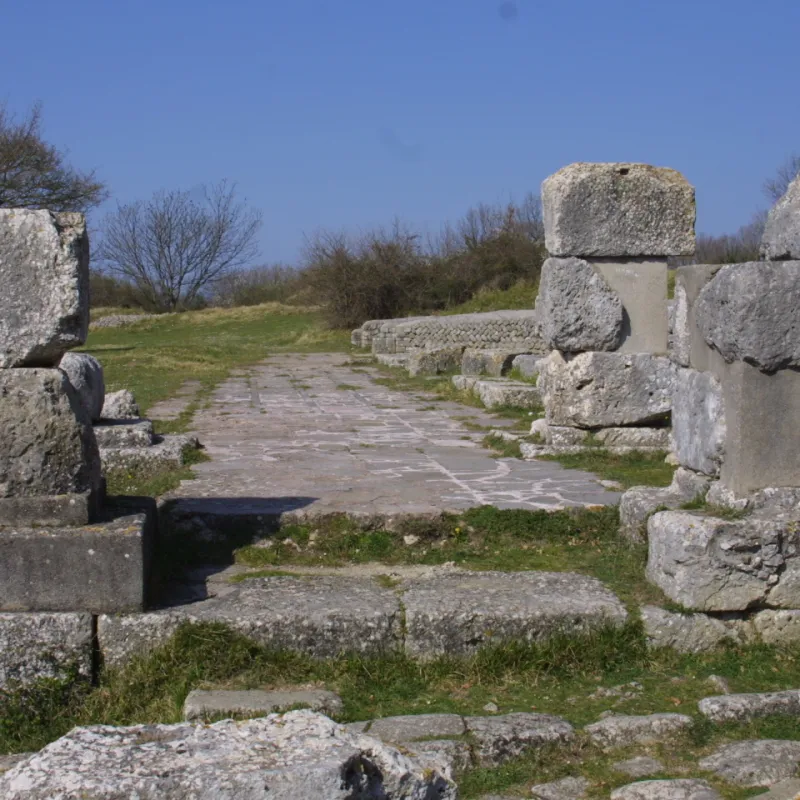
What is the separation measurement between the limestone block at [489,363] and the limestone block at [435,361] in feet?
3.85

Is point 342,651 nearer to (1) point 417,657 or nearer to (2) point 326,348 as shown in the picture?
(1) point 417,657

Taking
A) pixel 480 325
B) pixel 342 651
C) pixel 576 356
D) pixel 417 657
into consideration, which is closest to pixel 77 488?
pixel 342 651

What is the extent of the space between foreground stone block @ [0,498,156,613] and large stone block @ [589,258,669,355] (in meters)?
4.83

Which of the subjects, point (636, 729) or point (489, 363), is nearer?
point (636, 729)

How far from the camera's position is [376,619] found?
440 centimetres

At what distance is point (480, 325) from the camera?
65.2 feet

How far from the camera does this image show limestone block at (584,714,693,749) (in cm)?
370

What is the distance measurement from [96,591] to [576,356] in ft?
15.6

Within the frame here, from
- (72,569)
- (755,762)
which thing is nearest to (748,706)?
(755,762)

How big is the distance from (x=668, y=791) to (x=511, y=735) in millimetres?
582

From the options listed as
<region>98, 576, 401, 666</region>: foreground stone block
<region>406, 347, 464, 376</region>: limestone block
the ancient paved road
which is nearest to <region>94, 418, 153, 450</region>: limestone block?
the ancient paved road

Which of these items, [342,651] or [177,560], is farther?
[177,560]

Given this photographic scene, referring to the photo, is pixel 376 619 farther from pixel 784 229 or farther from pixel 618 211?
pixel 618 211

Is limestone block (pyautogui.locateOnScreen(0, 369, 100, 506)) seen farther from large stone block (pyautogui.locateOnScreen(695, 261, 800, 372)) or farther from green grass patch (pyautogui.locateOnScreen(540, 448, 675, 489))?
green grass patch (pyautogui.locateOnScreen(540, 448, 675, 489))
